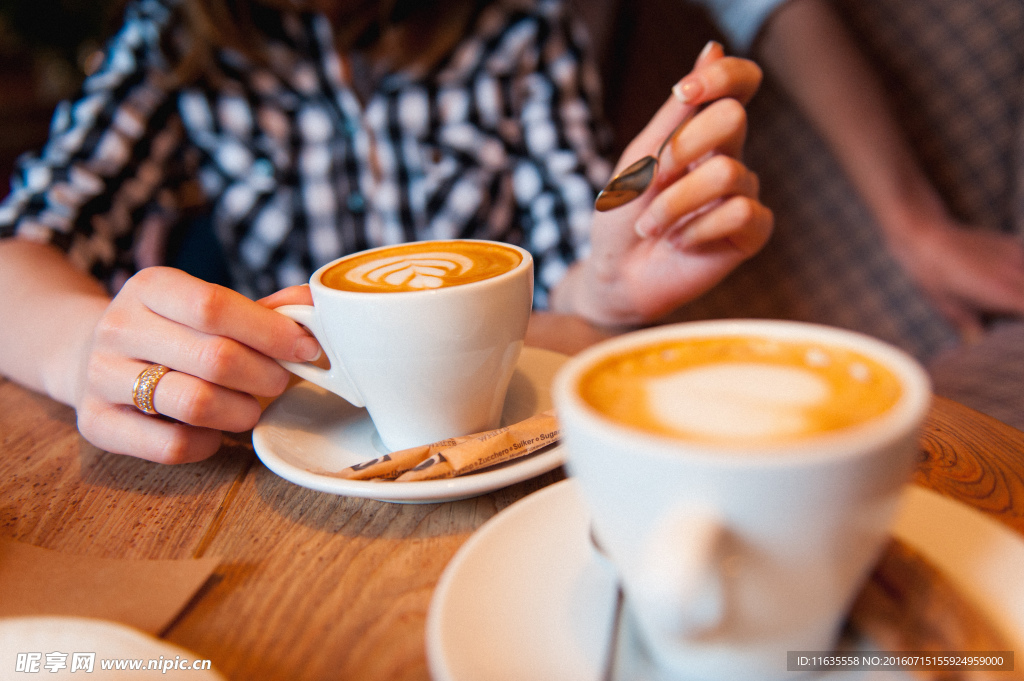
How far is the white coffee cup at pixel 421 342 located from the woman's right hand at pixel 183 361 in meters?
0.03

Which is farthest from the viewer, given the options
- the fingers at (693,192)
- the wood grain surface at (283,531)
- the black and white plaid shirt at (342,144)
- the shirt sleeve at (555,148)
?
the shirt sleeve at (555,148)

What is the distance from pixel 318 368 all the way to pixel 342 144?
2.58ft

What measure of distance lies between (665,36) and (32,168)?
143 cm

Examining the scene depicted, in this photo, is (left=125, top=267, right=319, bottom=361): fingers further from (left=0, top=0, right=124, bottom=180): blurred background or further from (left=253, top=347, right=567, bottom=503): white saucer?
(left=0, top=0, right=124, bottom=180): blurred background

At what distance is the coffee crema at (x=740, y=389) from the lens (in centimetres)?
32

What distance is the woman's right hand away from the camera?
61 cm

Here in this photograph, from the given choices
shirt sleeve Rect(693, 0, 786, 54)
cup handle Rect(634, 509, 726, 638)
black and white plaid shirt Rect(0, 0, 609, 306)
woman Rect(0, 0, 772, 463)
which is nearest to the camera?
cup handle Rect(634, 509, 726, 638)

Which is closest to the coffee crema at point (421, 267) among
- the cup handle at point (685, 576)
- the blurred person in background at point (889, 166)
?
the cup handle at point (685, 576)

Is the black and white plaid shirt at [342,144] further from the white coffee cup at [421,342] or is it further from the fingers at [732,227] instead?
the white coffee cup at [421,342]

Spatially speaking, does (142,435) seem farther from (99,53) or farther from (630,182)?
(99,53)

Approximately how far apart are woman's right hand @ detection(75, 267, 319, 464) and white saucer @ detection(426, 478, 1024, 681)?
12.3 inches

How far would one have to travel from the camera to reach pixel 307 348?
65cm

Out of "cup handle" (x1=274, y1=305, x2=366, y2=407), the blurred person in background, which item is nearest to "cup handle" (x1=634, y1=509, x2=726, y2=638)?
"cup handle" (x1=274, y1=305, x2=366, y2=407)

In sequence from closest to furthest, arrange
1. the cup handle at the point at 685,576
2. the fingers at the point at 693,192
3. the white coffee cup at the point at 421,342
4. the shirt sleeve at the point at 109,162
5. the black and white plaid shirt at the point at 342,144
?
the cup handle at the point at 685,576 < the white coffee cup at the point at 421,342 < the fingers at the point at 693,192 < the shirt sleeve at the point at 109,162 < the black and white plaid shirt at the point at 342,144
